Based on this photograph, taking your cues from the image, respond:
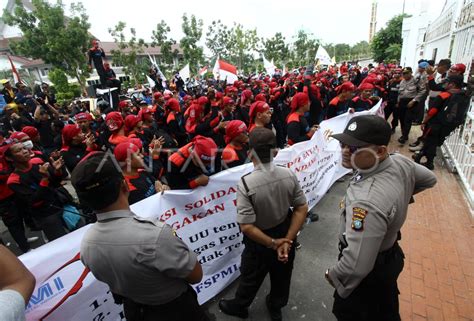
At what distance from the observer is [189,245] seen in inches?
108

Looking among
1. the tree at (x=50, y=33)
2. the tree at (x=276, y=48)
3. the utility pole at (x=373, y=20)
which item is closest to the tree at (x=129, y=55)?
the tree at (x=50, y=33)

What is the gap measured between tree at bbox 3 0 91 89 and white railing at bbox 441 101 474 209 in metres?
31.1

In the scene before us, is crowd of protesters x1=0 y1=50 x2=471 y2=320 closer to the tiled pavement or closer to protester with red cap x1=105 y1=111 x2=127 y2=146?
protester with red cap x1=105 y1=111 x2=127 y2=146

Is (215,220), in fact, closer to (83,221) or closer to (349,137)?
(349,137)

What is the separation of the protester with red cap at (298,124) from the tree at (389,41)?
42.7m

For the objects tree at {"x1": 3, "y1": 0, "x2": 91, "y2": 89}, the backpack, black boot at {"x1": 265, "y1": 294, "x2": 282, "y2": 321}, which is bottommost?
black boot at {"x1": 265, "y1": 294, "x2": 282, "y2": 321}

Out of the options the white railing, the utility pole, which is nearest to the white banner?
the white railing

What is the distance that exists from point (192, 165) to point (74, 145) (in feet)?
8.54

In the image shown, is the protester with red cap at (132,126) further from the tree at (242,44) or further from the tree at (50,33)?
the tree at (242,44)

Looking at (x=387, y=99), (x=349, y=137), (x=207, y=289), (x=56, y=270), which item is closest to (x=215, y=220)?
(x=207, y=289)

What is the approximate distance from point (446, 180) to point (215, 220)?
16.6ft

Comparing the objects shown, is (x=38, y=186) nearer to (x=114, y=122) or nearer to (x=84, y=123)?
(x=114, y=122)

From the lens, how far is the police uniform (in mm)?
2186

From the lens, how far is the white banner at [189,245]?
6.34 ft
